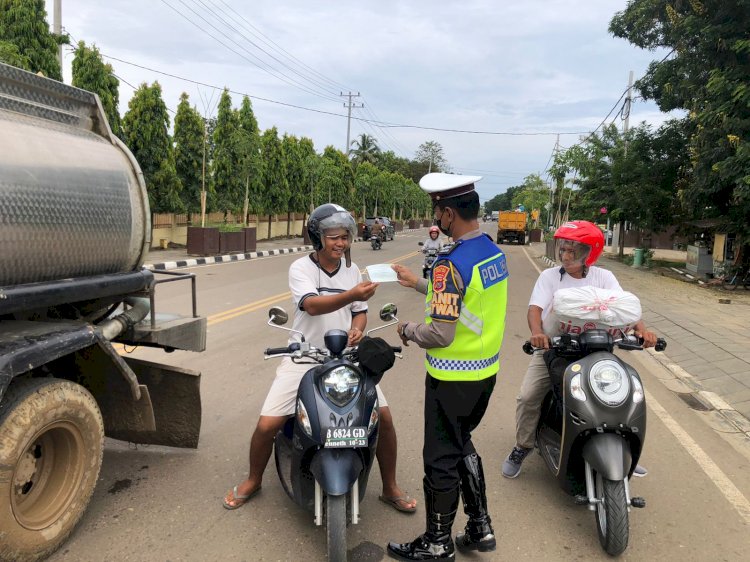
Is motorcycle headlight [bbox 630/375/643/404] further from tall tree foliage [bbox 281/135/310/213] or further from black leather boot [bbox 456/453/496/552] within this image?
tall tree foliage [bbox 281/135/310/213]

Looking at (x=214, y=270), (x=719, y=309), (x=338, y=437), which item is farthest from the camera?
(x=214, y=270)

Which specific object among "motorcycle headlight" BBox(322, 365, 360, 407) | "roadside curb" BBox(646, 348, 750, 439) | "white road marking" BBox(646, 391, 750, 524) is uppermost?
"motorcycle headlight" BBox(322, 365, 360, 407)

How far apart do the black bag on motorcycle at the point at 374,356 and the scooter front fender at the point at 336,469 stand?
0.38 metres

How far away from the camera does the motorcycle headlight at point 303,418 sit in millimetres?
2584

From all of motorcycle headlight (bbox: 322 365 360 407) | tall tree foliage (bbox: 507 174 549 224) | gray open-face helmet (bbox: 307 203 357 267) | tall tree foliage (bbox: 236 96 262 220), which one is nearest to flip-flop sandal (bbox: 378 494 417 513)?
motorcycle headlight (bbox: 322 365 360 407)

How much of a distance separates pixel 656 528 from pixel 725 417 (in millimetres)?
2505

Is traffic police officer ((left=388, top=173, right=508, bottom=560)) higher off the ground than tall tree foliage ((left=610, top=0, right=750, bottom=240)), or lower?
lower

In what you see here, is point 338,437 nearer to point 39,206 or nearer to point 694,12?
point 39,206

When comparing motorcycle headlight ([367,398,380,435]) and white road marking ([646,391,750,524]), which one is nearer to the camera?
motorcycle headlight ([367,398,380,435])

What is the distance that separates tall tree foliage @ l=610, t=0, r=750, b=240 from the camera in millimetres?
12539

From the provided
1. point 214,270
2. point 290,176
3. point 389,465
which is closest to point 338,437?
point 389,465

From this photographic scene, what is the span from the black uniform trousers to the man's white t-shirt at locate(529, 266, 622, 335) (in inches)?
44.0

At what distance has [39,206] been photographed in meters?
2.57

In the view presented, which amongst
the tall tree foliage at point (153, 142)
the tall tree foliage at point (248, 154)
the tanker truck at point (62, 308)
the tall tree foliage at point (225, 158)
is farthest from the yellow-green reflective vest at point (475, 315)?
the tall tree foliage at point (225, 158)
